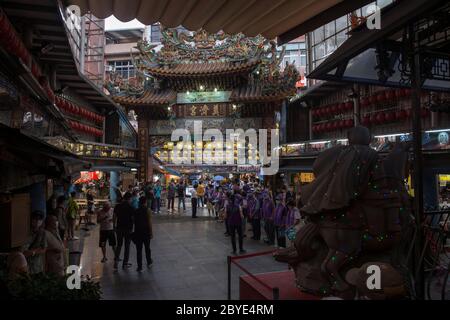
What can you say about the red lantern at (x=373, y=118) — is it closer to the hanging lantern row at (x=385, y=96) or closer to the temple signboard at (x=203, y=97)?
the hanging lantern row at (x=385, y=96)

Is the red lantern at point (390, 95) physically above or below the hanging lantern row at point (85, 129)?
above

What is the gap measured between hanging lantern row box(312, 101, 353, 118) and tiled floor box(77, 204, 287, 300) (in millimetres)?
10810

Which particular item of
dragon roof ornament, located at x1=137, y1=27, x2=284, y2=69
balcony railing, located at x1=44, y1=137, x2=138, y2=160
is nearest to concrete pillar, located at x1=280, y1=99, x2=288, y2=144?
dragon roof ornament, located at x1=137, y1=27, x2=284, y2=69

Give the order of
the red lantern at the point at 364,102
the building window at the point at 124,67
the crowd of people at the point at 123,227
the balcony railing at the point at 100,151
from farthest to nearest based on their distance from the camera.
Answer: the building window at the point at 124,67 → the balcony railing at the point at 100,151 → the red lantern at the point at 364,102 → the crowd of people at the point at 123,227

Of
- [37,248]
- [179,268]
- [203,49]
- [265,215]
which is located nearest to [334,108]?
[203,49]

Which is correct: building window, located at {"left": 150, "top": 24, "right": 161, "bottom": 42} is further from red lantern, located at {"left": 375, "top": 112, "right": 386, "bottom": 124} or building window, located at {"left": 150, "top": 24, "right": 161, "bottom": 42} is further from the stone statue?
the stone statue

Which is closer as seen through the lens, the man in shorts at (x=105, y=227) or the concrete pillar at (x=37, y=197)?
the man in shorts at (x=105, y=227)

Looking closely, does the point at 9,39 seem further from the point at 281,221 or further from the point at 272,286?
the point at 281,221

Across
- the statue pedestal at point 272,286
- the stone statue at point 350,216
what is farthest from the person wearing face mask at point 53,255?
the stone statue at point 350,216

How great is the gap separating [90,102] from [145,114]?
357 centimetres

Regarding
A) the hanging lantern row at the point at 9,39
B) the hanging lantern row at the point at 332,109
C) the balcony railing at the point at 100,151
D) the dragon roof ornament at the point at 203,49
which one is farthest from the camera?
the dragon roof ornament at the point at 203,49

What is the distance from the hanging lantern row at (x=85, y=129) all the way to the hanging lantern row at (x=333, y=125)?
46.3ft

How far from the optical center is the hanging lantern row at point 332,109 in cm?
1823

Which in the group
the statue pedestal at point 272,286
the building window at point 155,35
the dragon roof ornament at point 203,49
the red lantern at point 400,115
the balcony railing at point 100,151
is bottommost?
the statue pedestal at point 272,286
